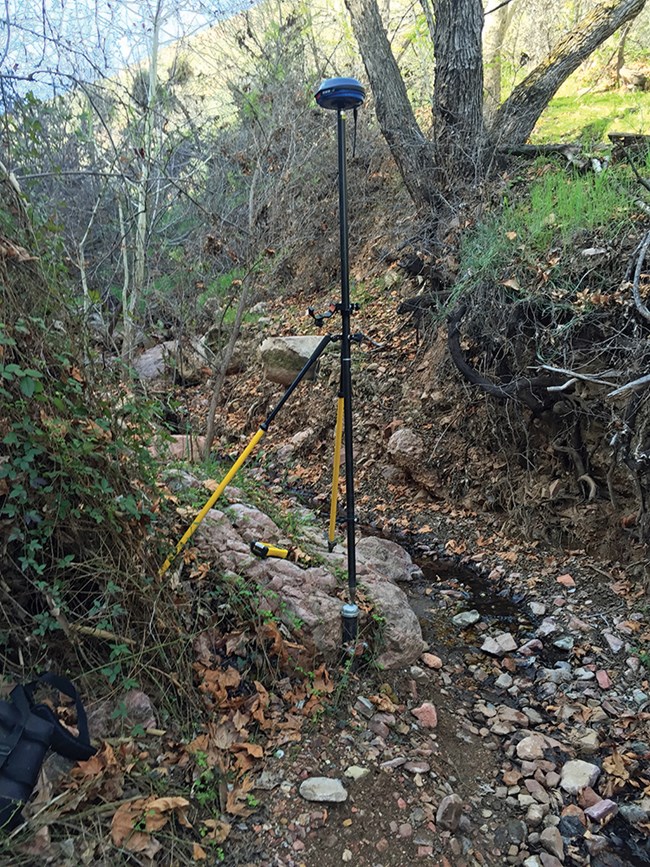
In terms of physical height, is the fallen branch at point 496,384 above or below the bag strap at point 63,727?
above

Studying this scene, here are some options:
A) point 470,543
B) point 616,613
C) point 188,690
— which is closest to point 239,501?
point 188,690

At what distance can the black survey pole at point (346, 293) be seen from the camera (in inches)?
89.7

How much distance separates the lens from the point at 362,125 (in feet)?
28.2

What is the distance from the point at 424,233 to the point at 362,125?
3782mm

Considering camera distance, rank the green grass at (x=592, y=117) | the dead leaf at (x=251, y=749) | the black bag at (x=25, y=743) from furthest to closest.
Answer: the green grass at (x=592, y=117)
the dead leaf at (x=251, y=749)
the black bag at (x=25, y=743)

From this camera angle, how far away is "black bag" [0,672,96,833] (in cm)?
152

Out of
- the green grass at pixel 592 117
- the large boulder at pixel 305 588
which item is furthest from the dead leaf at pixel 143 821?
the green grass at pixel 592 117

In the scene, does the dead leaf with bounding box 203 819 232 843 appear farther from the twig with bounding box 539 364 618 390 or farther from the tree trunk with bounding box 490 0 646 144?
the tree trunk with bounding box 490 0 646 144

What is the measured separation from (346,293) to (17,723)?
1.93 metres

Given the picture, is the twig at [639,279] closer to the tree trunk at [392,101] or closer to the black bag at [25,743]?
the tree trunk at [392,101]

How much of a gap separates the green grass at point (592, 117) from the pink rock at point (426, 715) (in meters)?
5.03

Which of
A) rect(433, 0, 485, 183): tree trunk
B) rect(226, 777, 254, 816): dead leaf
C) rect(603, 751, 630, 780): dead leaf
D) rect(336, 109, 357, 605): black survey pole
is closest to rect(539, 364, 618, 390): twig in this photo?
rect(336, 109, 357, 605): black survey pole

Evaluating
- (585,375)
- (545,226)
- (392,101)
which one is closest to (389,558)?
(585,375)

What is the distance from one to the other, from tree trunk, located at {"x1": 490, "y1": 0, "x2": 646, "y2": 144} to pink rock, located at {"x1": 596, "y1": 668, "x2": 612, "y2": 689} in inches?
197
